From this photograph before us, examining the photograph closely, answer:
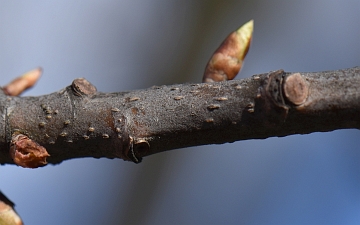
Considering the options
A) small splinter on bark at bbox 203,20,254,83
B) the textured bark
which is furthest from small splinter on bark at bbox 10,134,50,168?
small splinter on bark at bbox 203,20,254,83

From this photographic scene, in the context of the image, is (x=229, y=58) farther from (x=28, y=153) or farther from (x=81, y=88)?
(x=28, y=153)

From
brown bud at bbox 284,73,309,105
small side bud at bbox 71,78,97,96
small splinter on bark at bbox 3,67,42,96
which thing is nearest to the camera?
brown bud at bbox 284,73,309,105

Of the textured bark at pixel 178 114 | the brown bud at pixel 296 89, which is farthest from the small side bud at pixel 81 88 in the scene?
the brown bud at pixel 296 89

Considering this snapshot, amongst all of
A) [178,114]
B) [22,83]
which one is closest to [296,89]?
[178,114]

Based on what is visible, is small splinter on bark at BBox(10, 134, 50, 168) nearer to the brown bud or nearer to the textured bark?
the textured bark

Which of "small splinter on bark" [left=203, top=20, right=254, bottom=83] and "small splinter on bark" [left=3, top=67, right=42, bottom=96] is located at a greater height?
"small splinter on bark" [left=203, top=20, right=254, bottom=83]

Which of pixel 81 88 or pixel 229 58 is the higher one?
pixel 229 58

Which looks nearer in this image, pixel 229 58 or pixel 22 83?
pixel 229 58
